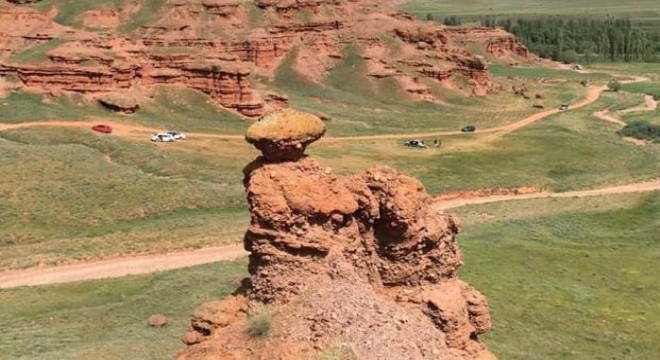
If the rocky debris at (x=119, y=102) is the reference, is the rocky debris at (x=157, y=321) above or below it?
below

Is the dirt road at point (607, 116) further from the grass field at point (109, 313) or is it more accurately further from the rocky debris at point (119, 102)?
the grass field at point (109, 313)

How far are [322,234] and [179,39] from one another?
9534 cm

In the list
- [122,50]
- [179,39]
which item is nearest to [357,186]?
[122,50]

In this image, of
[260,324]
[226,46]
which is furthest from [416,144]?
[260,324]

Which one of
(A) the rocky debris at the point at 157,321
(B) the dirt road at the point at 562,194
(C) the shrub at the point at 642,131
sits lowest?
(B) the dirt road at the point at 562,194

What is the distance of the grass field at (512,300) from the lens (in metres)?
A: 33.3

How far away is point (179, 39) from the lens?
110m

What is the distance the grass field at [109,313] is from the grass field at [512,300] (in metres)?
0.06

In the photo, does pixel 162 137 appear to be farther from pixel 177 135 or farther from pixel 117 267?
pixel 117 267

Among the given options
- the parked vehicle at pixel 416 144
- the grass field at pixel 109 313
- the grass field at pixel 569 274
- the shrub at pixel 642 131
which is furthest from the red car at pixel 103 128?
the shrub at pixel 642 131

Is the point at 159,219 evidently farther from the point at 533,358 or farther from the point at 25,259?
the point at 533,358

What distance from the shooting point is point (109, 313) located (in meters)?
37.4

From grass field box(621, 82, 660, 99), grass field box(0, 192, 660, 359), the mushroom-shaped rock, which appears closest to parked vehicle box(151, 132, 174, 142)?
grass field box(0, 192, 660, 359)

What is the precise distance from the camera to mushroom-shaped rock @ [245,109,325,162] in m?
20.8
